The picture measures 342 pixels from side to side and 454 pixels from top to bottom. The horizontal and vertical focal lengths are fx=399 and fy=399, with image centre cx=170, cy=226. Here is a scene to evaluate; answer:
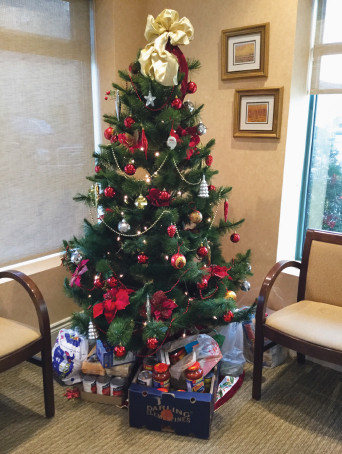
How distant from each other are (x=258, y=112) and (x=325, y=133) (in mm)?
448

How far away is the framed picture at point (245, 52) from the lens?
2.32 metres

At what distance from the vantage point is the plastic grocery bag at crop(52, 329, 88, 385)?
7.16 feet

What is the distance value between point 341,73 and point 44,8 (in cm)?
178

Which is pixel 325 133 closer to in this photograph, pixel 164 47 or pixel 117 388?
pixel 164 47

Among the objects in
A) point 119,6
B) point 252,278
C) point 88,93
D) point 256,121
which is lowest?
point 252,278

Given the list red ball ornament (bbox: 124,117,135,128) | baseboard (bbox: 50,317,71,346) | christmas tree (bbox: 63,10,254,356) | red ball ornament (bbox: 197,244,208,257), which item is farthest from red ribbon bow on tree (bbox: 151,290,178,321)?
baseboard (bbox: 50,317,71,346)

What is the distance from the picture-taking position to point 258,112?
2.41 metres

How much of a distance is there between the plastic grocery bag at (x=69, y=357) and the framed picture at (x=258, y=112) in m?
1.58

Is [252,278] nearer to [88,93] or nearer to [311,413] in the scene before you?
[311,413]

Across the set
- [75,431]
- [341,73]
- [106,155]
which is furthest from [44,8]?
[75,431]

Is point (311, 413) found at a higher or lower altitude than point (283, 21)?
lower

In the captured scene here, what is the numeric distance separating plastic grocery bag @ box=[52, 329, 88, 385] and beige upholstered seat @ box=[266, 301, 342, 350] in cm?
103

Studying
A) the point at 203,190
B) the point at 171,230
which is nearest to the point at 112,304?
the point at 171,230

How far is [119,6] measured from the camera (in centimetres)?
260
